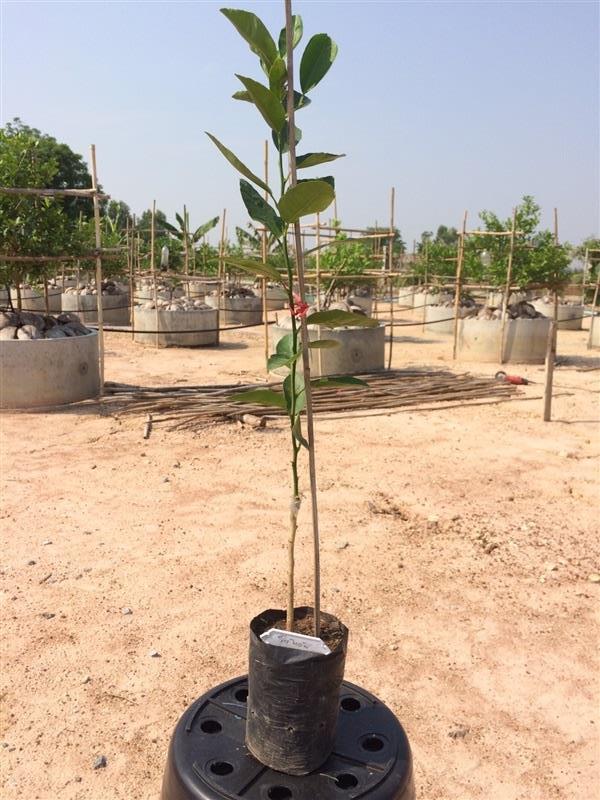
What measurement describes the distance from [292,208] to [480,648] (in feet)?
9.13

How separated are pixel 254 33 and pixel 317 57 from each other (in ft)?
0.59

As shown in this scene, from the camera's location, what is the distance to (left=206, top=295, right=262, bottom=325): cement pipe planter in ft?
65.4

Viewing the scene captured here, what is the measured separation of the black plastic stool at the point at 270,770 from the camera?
1754mm

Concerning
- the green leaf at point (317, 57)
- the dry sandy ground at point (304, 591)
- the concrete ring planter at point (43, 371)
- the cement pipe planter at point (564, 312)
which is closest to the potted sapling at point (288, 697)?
the green leaf at point (317, 57)

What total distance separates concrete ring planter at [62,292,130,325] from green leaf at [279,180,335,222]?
1720cm

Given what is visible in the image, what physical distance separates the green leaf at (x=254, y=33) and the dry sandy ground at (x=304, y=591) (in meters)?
2.60

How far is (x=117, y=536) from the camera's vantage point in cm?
484

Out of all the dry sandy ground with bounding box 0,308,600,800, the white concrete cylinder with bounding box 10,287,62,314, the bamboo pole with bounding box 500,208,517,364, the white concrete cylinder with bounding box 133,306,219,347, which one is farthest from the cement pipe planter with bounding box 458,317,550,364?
the white concrete cylinder with bounding box 10,287,62,314

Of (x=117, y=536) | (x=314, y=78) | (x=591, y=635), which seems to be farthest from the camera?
(x=117, y=536)

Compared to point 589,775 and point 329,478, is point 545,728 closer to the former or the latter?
point 589,775

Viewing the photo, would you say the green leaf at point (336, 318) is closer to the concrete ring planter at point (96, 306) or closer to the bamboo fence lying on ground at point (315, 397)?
the bamboo fence lying on ground at point (315, 397)

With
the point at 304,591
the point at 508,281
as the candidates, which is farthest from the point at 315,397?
the point at 304,591

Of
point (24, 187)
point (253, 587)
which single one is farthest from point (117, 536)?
point (24, 187)

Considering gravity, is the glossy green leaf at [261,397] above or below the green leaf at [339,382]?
below
